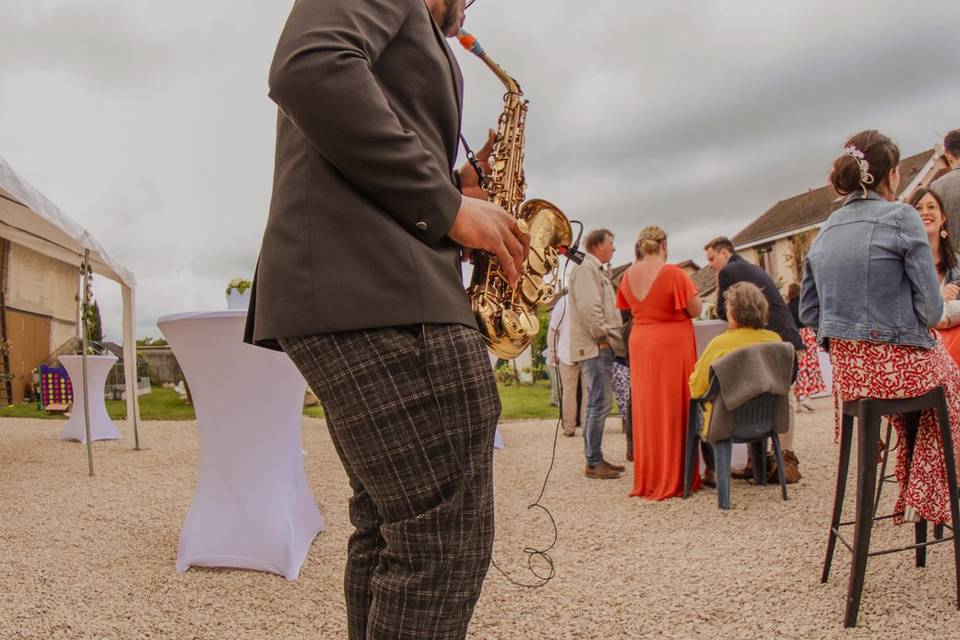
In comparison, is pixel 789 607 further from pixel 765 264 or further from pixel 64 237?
pixel 765 264

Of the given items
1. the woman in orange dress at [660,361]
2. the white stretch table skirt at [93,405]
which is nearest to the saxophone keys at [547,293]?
the woman in orange dress at [660,361]

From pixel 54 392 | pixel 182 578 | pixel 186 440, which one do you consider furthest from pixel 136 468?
pixel 54 392

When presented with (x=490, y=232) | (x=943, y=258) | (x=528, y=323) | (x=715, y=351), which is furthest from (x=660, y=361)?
(x=490, y=232)

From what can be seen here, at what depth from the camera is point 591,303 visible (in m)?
5.76

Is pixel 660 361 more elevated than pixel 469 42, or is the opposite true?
pixel 469 42

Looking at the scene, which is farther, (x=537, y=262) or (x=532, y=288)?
(x=537, y=262)

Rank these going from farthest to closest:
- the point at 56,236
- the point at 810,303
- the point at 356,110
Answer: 1. the point at 56,236
2. the point at 810,303
3. the point at 356,110

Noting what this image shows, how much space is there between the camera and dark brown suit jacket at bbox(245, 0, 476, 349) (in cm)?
114

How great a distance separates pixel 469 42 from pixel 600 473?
442cm

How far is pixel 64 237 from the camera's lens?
6879 mm

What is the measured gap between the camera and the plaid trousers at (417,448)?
3.84ft

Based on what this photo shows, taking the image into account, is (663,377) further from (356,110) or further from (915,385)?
(356,110)

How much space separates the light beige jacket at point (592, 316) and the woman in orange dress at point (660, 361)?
68 centimetres

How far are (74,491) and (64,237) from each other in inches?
106
